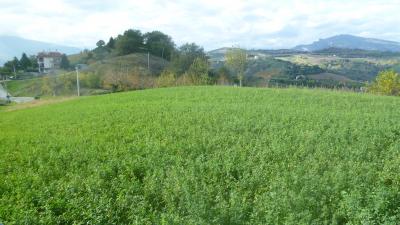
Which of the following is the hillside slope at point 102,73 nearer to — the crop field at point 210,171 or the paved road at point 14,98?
the paved road at point 14,98

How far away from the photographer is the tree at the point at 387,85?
5297 cm

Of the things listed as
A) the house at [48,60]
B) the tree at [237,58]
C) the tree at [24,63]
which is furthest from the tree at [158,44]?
the tree at [24,63]

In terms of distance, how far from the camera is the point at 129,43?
85625 millimetres

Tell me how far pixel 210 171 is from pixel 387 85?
167ft

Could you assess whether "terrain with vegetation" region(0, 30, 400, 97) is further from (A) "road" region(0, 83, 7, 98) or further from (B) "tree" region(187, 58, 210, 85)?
(A) "road" region(0, 83, 7, 98)

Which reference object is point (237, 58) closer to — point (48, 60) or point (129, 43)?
point (129, 43)

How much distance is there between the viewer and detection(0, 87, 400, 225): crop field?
22.2 feet

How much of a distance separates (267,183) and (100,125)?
11.4 m

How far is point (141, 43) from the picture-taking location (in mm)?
88000

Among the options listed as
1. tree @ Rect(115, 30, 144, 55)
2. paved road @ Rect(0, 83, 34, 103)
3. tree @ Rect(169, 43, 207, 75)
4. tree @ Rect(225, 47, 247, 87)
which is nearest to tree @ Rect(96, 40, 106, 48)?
tree @ Rect(115, 30, 144, 55)

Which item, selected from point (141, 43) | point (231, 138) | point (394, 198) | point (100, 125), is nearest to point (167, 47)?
point (141, 43)

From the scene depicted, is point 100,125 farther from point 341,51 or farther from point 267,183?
point 341,51

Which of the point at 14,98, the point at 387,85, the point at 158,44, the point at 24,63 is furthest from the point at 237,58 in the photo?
the point at 24,63

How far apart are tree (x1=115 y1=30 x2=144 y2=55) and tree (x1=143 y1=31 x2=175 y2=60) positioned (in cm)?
203
